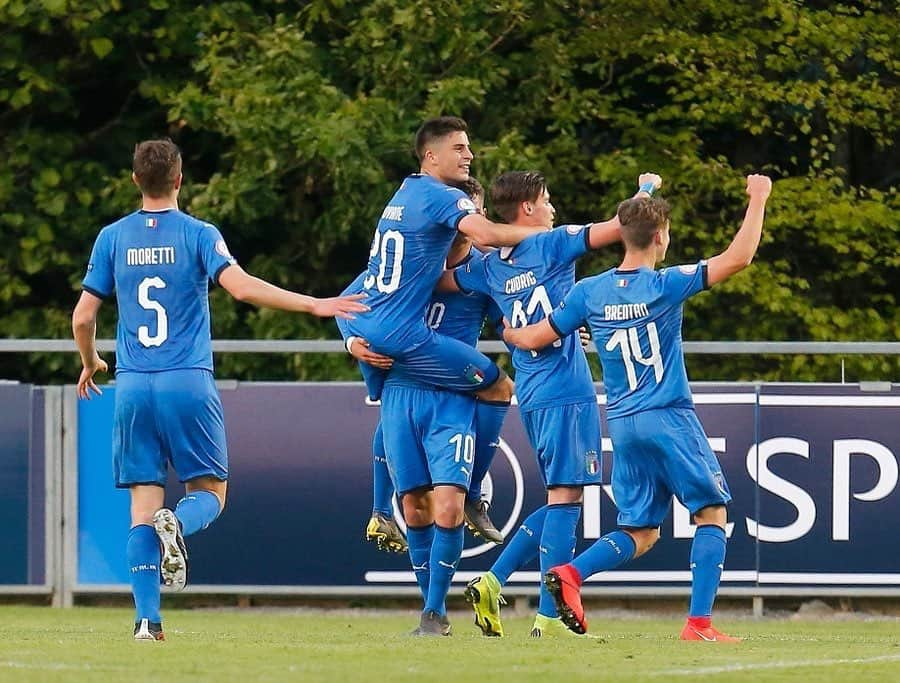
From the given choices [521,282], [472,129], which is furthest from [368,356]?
[472,129]

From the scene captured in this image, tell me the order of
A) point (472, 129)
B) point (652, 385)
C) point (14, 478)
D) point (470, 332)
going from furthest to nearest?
point (472, 129) < point (14, 478) < point (470, 332) < point (652, 385)

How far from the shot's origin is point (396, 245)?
8898 mm

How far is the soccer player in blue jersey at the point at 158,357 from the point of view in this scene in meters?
8.19

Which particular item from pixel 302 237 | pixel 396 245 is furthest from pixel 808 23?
pixel 396 245

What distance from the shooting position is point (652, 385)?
8344mm

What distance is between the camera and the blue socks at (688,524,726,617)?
8.45 m

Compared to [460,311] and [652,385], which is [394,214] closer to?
[460,311]

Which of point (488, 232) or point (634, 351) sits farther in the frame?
point (488, 232)

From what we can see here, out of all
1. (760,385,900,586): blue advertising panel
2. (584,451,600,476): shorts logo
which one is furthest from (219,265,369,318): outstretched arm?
(760,385,900,586): blue advertising panel

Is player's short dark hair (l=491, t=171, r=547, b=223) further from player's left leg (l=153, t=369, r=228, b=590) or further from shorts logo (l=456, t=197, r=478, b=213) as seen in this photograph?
player's left leg (l=153, t=369, r=228, b=590)

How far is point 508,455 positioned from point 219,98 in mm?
5356

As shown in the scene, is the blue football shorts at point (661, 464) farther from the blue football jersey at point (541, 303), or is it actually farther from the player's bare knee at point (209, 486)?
the player's bare knee at point (209, 486)

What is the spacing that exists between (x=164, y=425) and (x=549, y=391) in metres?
1.81

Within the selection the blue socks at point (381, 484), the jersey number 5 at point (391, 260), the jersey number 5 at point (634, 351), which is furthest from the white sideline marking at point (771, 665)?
the blue socks at point (381, 484)
